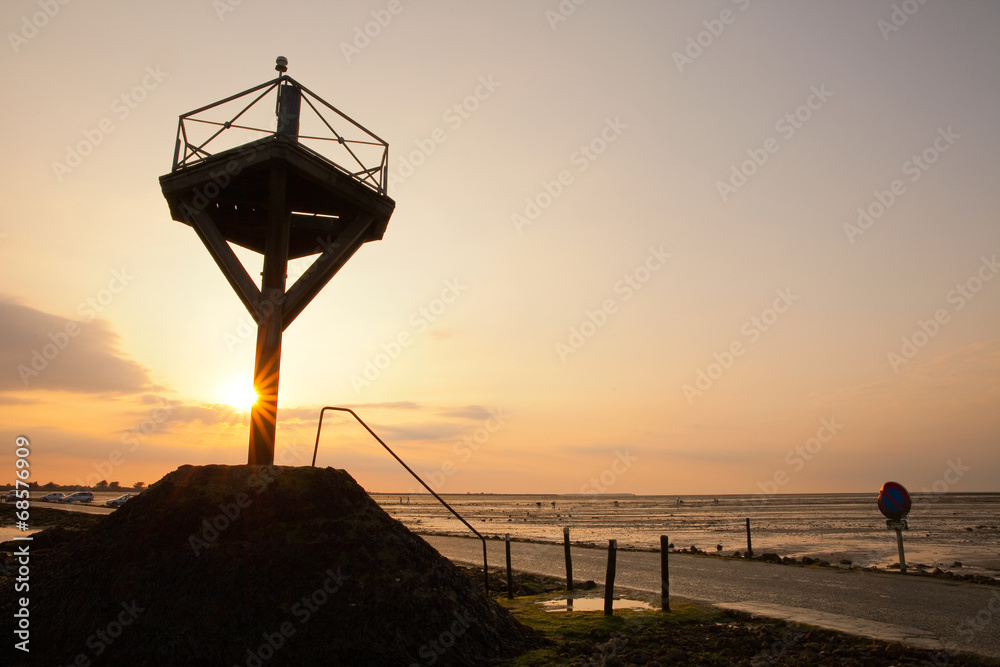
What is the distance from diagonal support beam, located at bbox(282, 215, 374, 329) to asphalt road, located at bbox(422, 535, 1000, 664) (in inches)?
403

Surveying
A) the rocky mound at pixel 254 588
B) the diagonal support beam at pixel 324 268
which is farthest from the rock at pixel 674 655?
the diagonal support beam at pixel 324 268

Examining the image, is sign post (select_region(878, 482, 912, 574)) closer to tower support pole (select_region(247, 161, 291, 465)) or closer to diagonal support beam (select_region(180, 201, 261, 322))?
tower support pole (select_region(247, 161, 291, 465))

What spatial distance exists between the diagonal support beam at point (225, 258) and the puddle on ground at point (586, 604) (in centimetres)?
808

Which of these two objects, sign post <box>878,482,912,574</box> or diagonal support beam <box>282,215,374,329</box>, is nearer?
diagonal support beam <box>282,215,374,329</box>

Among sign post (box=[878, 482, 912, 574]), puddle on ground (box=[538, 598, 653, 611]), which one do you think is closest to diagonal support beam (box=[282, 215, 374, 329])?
puddle on ground (box=[538, 598, 653, 611])

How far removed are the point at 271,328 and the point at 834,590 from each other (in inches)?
562

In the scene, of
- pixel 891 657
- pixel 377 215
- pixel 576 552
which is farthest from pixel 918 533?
pixel 377 215

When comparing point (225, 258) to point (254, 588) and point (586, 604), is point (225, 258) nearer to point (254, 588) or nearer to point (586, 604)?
point (254, 588)

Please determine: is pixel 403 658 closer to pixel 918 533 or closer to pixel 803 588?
pixel 803 588

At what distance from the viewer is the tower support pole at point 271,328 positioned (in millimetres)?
10688

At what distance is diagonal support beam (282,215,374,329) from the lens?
11.2 m

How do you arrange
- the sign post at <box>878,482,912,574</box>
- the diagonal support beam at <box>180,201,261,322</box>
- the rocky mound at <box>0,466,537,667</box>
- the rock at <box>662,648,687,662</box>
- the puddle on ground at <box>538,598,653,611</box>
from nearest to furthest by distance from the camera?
the rocky mound at <box>0,466,537,667</box>
the rock at <box>662,648,687,662</box>
the diagonal support beam at <box>180,201,261,322</box>
the puddle on ground at <box>538,598,653,611</box>
the sign post at <box>878,482,912,574</box>

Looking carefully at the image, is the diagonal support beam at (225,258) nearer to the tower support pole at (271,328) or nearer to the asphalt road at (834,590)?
the tower support pole at (271,328)

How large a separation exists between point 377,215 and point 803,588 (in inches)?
534
